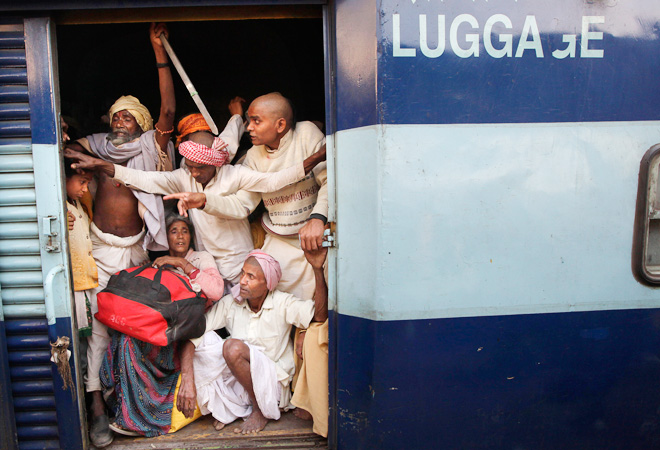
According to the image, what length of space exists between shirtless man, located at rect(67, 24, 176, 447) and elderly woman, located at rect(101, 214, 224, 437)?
20 cm

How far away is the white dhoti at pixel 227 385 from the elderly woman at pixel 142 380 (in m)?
0.18

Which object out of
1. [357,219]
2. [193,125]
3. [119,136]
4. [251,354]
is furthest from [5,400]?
[357,219]

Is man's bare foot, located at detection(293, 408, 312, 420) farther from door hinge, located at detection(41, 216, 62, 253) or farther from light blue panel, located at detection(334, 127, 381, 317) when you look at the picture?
door hinge, located at detection(41, 216, 62, 253)

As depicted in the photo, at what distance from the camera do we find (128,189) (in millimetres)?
2920

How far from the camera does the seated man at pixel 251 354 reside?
260cm

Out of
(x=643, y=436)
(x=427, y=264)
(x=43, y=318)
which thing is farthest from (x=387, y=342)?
(x=43, y=318)

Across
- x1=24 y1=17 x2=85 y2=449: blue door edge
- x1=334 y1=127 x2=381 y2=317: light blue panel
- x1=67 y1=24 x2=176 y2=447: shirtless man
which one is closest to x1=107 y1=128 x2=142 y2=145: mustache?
x1=67 y1=24 x2=176 y2=447: shirtless man

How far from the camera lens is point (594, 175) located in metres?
2.17

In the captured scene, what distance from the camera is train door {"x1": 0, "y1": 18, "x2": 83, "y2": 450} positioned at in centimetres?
222

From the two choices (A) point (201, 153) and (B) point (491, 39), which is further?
(A) point (201, 153)

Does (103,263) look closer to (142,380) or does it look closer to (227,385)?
(142,380)

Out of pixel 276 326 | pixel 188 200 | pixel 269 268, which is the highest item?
pixel 188 200

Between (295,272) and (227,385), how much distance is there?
0.82 m

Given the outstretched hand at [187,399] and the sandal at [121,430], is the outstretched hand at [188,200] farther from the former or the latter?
the sandal at [121,430]
